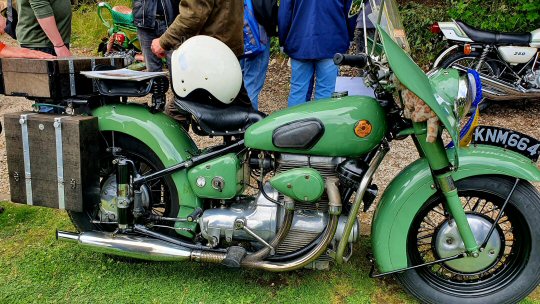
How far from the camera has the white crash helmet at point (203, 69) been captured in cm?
263

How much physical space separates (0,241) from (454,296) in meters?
2.80

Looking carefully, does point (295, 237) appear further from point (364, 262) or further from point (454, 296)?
point (454, 296)

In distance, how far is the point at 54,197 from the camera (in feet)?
9.13

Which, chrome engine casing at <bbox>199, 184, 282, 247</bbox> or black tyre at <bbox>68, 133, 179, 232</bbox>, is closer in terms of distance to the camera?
chrome engine casing at <bbox>199, 184, 282, 247</bbox>

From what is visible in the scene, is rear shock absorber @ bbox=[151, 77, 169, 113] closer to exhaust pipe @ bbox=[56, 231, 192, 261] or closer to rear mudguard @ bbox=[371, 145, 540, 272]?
exhaust pipe @ bbox=[56, 231, 192, 261]

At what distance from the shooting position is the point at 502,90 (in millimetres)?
6234

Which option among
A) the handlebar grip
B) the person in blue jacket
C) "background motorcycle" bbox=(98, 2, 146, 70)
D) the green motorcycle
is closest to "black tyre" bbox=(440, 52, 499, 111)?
the person in blue jacket

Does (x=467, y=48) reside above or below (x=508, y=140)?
above

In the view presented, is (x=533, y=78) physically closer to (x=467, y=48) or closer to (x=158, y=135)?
(x=467, y=48)

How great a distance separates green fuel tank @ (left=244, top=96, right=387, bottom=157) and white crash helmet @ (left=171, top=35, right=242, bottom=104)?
1.16 feet

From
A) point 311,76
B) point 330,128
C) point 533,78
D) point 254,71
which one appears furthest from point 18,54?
point 533,78

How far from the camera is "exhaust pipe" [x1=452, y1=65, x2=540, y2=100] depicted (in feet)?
20.4

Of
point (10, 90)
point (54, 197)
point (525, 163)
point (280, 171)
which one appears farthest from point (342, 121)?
point (10, 90)

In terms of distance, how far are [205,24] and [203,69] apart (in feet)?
3.33
